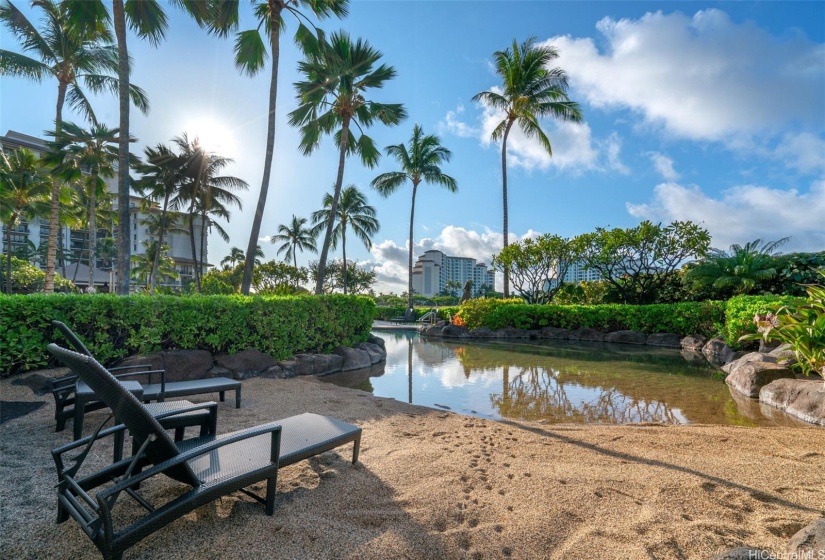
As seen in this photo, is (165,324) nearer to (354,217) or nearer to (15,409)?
(15,409)

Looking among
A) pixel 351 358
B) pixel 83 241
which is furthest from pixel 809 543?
pixel 83 241

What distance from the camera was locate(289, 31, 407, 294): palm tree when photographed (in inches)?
496

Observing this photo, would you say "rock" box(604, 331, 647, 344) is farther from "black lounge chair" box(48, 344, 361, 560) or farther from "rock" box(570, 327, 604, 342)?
"black lounge chair" box(48, 344, 361, 560)

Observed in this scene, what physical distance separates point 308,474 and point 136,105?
56.1 ft

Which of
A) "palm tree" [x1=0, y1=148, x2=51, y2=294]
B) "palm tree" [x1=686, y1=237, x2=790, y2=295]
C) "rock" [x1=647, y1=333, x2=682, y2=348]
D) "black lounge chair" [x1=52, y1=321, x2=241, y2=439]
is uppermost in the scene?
"palm tree" [x1=0, y1=148, x2=51, y2=294]

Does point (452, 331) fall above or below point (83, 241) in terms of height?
below

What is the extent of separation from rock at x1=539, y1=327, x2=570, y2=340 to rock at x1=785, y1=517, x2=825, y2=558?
55.5ft

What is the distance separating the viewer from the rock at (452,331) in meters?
18.8

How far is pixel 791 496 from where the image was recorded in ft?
8.84

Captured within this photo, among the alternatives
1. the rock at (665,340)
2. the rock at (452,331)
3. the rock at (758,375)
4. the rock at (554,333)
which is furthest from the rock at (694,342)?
the rock at (452,331)

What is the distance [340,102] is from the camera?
13641 millimetres

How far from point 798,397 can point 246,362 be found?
847 cm

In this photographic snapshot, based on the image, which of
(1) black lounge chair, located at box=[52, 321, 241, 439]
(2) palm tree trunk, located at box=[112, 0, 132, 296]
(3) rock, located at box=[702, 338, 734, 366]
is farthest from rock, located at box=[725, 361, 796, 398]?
(2) palm tree trunk, located at box=[112, 0, 132, 296]

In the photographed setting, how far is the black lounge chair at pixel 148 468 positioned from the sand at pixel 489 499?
9.0 inches
